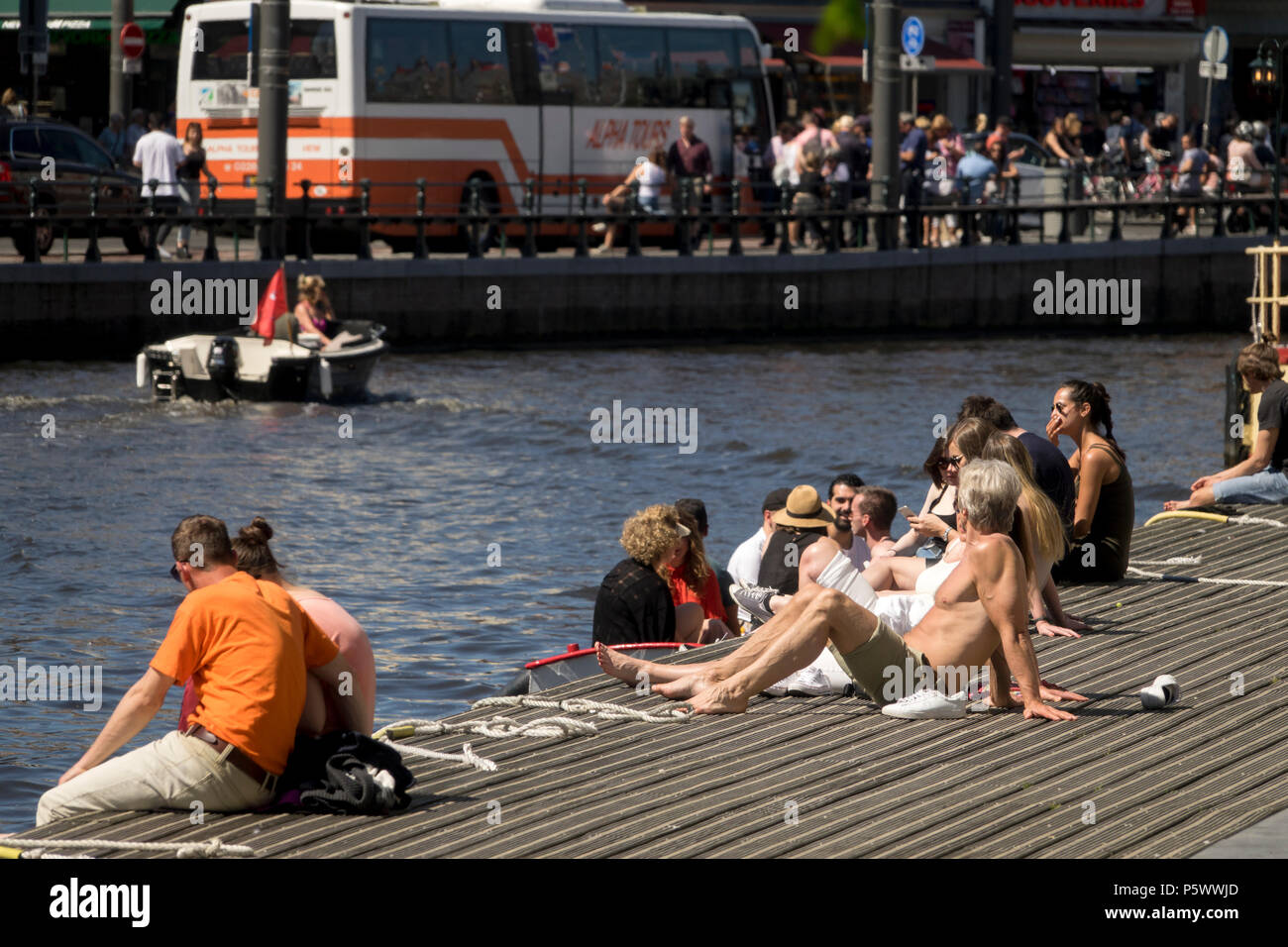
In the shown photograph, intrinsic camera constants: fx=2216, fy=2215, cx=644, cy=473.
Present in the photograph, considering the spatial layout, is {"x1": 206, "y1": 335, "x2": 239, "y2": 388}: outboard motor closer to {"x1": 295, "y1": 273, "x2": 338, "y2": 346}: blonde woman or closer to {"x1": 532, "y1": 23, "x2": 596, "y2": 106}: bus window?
{"x1": 295, "y1": 273, "x2": 338, "y2": 346}: blonde woman

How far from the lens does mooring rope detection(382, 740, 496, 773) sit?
766 cm

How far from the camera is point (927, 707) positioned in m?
8.23

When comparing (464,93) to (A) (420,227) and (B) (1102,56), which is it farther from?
(B) (1102,56)

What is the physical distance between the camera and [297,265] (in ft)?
86.8

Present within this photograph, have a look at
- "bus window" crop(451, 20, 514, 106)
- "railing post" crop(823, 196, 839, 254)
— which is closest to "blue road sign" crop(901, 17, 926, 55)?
"railing post" crop(823, 196, 839, 254)

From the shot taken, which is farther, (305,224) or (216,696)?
(305,224)

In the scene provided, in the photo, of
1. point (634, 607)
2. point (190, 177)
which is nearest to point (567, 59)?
point (190, 177)

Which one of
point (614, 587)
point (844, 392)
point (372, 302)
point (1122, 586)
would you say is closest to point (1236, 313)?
point (844, 392)

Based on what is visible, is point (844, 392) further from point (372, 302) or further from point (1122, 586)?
point (1122, 586)

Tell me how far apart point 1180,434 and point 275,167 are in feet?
37.5

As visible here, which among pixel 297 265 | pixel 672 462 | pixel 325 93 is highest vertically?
pixel 325 93

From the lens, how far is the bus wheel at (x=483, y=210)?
28266 mm
